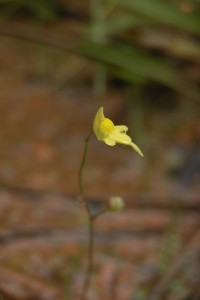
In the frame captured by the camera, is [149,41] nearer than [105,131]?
No

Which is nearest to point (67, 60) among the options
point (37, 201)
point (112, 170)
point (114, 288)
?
point (112, 170)

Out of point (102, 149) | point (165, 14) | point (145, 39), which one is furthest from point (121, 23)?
point (102, 149)

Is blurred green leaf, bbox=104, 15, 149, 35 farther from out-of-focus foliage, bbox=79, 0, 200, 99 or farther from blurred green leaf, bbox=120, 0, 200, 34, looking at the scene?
blurred green leaf, bbox=120, 0, 200, 34

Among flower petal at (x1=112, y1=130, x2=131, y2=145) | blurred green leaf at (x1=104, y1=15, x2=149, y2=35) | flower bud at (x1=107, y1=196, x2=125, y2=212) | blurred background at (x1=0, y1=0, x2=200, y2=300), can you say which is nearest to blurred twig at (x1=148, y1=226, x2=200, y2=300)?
blurred background at (x1=0, y1=0, x2=200, y2=300)

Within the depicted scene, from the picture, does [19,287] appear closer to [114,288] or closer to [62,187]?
[114,288]

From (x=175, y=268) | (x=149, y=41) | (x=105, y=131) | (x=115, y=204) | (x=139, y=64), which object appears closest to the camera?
(x=105, y=131)

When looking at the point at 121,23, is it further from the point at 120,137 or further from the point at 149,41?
the point at 120,137

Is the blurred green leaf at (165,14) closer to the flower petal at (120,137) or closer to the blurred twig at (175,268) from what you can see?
the blurred twig at (175,268)

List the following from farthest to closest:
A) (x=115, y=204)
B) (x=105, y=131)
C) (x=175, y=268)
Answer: (x=175, y=268) → (x=115, y=204) → (x=105, y=131)
